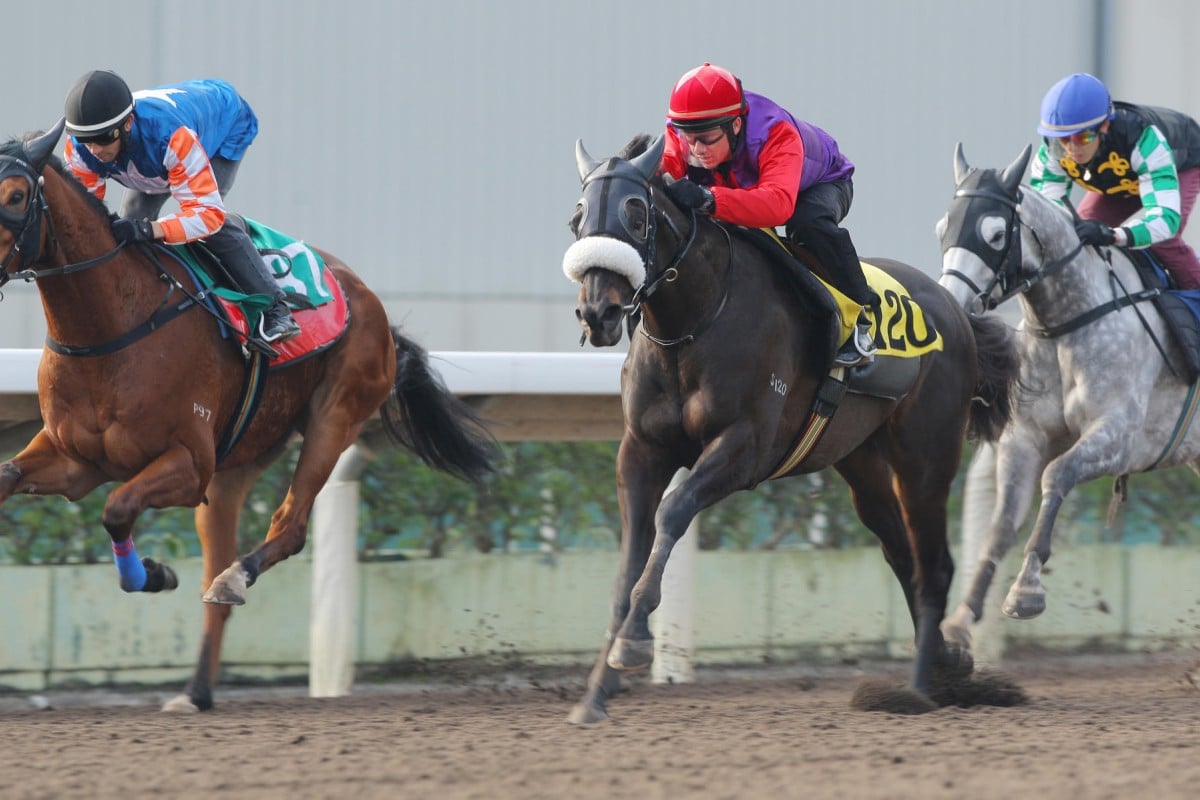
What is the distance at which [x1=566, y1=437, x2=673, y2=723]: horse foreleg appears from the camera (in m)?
4.23

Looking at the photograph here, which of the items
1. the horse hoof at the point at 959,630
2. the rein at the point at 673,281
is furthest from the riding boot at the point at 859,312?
the horse hoof at the point at 959,630

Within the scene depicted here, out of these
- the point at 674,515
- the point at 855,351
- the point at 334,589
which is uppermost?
the point at 855,351

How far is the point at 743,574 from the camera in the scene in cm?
668

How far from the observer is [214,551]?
5.13 metres

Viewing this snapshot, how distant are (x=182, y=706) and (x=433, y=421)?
1.28 metres

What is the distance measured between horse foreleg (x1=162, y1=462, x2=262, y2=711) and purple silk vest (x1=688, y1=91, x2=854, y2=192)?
1.80m

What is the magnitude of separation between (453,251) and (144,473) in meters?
2.61

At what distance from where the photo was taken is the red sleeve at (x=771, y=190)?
4.24 m

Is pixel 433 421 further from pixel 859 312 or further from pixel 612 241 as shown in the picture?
pixel 612 241

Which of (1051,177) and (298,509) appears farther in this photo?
(1051,177)

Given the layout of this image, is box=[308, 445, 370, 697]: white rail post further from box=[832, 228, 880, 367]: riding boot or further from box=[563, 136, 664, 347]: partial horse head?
box=[563, 136, 664, 347]: partial horse head

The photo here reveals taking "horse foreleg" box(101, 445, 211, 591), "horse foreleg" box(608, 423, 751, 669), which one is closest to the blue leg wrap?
"horse foreleg" box(101, 445, 211, 591)

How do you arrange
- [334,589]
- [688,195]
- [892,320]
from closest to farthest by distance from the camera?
[688,195], [892,320], [334,589]

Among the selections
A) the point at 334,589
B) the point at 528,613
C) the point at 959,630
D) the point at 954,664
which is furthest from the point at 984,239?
the point at 334,589
